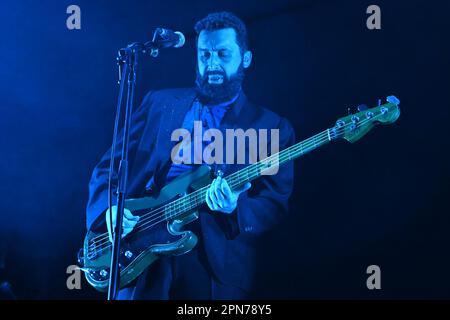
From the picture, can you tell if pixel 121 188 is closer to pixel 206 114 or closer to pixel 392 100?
pixel 206 114

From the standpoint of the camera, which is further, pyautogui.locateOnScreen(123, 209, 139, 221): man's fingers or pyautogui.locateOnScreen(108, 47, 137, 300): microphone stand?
pyautogui.locateOnScreen(123, 209, 139, 221): man's fingers

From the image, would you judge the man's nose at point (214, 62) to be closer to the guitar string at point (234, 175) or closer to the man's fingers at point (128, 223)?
the guitar string at point (234, 175)

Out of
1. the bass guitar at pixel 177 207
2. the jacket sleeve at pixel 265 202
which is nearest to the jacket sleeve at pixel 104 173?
the bass guitar at pixel 177 207

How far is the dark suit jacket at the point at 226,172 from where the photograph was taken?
2.43m

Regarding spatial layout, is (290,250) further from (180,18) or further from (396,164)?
(180,18)

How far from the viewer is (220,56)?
2619 mm

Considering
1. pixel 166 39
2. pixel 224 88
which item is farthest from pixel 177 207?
pixel 166 39

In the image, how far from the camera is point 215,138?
2.55 m

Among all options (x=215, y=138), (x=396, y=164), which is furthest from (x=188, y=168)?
(x=396, y=164)

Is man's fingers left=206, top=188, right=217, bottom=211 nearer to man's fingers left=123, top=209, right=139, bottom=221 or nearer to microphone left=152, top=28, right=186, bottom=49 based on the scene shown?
man's fingers left=123, top=209, right=139, bottom=221

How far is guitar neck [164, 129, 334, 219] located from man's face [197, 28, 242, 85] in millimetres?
453

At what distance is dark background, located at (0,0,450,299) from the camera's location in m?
2.49

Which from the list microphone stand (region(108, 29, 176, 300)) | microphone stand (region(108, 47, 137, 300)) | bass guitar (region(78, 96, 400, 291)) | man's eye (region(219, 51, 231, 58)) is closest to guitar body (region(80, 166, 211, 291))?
bass guitar (region(78, 96, 400, 291))

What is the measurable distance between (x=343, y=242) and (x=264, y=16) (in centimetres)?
110
